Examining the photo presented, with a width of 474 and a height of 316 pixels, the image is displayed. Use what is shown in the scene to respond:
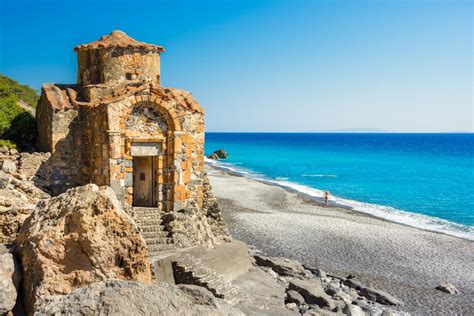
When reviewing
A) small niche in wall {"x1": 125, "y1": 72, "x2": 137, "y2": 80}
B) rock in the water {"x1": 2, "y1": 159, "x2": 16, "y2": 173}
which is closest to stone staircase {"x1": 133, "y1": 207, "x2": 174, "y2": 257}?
rock in the water {"x1": 2, "y1": 159, "x2": 16, "y2": 173}

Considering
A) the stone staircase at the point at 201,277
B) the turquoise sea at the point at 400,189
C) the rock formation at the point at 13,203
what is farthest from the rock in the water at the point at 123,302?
the turquoise sea at the point at 400,189

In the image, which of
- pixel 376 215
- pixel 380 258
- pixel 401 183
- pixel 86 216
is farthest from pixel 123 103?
pixel 401 183

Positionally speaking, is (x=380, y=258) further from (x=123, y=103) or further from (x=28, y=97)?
(x=28, y=97)

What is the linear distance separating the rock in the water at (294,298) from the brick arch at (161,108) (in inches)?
296

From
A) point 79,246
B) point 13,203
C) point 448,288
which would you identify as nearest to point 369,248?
point 448,288

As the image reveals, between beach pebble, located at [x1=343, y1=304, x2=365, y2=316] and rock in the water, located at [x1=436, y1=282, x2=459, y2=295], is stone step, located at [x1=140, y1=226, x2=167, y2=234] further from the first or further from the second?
rock in the water, located at [x1=436, y1=282, x2=459, y2=295]

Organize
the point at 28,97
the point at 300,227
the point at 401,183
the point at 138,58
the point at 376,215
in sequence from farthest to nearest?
the point at 401,183 → the point at 28,97 → the point at 376,215 → the point at 300,227 → the point at 138,58

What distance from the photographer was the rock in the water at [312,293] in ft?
47.3

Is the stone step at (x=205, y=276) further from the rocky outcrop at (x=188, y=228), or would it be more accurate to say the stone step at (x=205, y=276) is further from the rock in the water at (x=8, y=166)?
the rock in the water at (x=8, y=166)

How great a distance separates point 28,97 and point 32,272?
124ft

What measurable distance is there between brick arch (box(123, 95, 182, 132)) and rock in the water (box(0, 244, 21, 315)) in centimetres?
951

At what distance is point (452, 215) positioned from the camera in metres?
34.5

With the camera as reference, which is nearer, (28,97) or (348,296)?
(348,296)

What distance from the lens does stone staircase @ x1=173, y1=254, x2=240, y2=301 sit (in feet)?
42.2
